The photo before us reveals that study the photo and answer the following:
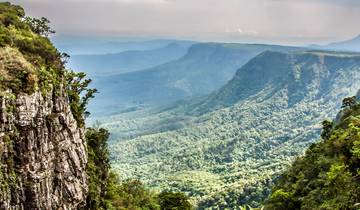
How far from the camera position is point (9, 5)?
205 feet

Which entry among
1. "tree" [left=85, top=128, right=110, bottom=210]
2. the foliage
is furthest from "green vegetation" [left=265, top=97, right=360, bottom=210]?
the foliage

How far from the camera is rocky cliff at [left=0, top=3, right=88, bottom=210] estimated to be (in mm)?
37500

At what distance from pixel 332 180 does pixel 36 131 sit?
26.4m

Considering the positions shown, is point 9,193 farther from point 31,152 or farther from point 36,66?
point 36,66

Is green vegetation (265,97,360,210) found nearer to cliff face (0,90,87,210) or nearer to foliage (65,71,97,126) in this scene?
cliff face (0,90,87,210)

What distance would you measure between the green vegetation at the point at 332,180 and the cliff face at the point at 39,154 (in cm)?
2434

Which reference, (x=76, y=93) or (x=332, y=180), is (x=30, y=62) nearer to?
(x=76, y=93)

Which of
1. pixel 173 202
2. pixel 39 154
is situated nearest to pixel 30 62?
pixel 39 154

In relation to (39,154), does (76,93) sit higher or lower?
higher

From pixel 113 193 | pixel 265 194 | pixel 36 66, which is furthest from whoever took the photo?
pixel 265 194

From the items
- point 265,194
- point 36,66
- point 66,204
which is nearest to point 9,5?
point 36,66

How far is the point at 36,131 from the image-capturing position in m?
40.6

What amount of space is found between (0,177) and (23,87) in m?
8.36

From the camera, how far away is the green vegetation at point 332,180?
123ft
